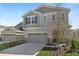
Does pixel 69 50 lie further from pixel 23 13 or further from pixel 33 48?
pixel 23 13

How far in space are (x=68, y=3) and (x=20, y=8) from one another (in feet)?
3.24

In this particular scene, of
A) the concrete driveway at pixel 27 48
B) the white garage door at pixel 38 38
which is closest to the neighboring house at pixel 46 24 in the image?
the white garage door at pixel 38 38

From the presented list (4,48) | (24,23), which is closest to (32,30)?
(24,23)

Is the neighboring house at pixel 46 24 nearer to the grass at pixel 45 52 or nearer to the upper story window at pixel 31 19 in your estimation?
the upper story window at pixel 31 19

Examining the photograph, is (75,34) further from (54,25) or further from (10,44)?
(10,44)

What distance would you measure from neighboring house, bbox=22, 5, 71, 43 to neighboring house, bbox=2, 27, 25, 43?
5.8 inches

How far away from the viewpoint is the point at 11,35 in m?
7.11

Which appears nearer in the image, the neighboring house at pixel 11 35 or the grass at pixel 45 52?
the grass at pixel 45 52

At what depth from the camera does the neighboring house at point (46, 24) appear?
22.9ft

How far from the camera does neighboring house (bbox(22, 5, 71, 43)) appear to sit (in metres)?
6.98

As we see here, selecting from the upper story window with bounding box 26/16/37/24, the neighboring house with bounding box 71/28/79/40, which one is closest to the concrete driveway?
the upper story window with bounding box 26/16/37/24

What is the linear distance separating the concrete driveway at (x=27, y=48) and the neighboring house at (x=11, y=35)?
0.19m

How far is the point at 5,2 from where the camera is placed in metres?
6.88

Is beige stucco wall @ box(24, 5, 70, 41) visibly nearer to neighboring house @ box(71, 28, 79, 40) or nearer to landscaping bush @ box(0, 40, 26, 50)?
neighboring house @ box(71, 28, 79, 40)
